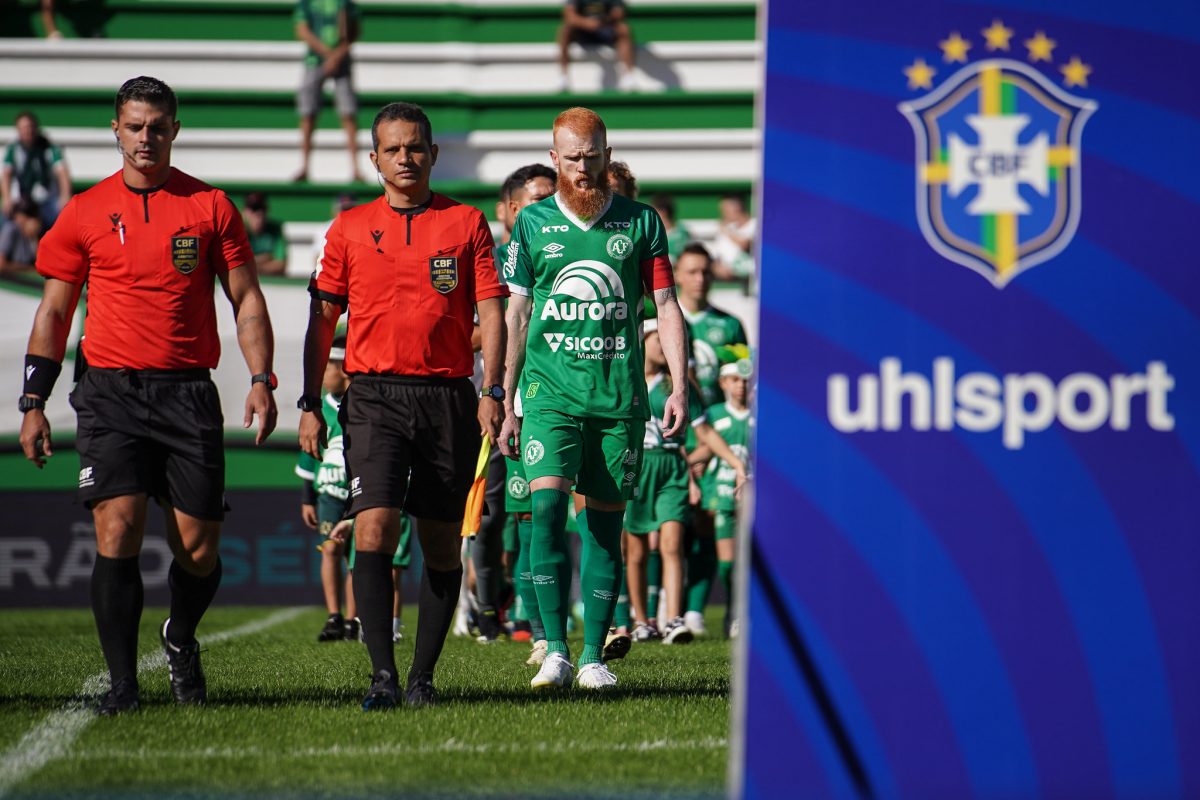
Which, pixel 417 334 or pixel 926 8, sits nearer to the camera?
pixel 926 8

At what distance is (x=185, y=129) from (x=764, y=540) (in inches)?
702

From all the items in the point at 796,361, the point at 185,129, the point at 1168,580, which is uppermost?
the point at 185,129

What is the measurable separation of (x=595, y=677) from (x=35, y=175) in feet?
43.2

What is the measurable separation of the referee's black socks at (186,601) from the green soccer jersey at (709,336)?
554 cm

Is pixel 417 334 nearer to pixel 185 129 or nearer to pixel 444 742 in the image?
pixel 444 742

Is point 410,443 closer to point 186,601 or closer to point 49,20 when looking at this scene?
point 186,601

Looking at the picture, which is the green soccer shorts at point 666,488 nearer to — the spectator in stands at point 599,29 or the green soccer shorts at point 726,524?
the green soccer shorts at point 726,524

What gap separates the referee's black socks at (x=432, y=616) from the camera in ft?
20.0

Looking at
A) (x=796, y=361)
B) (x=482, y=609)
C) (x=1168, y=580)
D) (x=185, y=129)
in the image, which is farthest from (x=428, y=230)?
(x=185, y=129)

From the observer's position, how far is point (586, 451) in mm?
6762

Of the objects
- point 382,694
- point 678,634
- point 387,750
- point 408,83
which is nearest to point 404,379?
point 382,694

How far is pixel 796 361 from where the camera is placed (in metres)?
3.74

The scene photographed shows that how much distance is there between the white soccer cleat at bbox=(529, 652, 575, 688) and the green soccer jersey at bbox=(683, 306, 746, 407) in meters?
5.00

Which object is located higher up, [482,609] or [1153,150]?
[1153,150]
